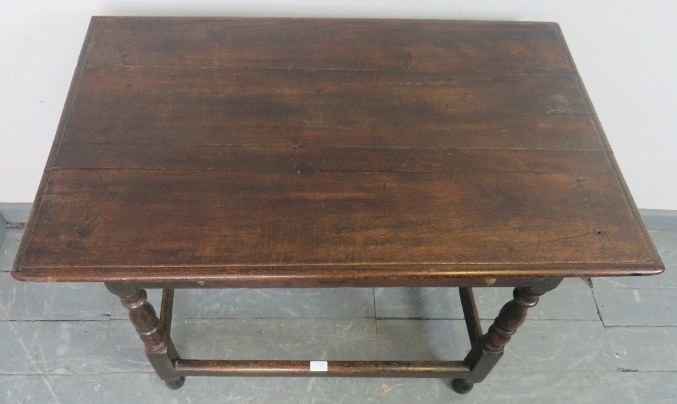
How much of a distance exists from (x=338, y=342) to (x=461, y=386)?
35 cm

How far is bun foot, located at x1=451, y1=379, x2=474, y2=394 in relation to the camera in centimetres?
138

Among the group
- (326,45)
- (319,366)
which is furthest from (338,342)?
(326,45)

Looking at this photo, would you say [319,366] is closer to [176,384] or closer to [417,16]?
[176,384]

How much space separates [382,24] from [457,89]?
246 mm

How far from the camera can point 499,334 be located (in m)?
1.16

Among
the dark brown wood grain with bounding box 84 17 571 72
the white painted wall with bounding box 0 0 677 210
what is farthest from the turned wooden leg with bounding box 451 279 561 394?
the white painted wall with bounding box 0 0 677 210

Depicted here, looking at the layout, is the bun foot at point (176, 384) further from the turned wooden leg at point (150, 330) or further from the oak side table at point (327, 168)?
the oak side table at point (327, 168)

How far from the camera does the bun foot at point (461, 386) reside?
4.52ft

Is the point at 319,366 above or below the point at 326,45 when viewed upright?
below

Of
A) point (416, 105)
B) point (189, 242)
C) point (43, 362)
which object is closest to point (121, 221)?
point (189, 242)

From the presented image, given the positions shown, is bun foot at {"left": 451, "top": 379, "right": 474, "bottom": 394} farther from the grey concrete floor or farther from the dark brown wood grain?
the dark brown wood grain

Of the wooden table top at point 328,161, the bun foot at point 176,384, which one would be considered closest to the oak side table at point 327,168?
the wooden table top at point 328,161

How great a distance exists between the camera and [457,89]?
1.08 m

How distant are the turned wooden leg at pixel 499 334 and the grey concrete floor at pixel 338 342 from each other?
0.47 feet
